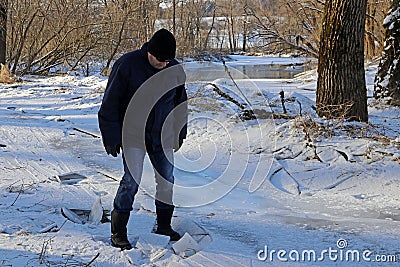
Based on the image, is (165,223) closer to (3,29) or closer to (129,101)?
(129,101)

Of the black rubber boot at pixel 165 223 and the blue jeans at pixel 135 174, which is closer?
the blue jeans at pixel 135 174

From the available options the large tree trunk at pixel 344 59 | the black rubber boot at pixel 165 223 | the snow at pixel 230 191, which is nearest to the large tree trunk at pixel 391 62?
the snow at pixel 230 191

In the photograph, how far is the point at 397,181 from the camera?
211 inches

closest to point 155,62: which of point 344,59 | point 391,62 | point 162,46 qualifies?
point 162,46

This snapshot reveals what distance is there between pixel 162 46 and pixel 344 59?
4727 millimetres

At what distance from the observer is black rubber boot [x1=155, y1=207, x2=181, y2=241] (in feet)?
12.6

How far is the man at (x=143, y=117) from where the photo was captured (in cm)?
348

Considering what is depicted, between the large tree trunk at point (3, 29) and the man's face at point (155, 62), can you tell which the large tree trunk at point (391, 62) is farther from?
the large tree trunk at point (3, 29)

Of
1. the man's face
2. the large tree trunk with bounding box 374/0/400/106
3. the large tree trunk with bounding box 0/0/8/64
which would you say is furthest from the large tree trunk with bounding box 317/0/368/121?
the large tree trunk with bounding box 0/0/8/64

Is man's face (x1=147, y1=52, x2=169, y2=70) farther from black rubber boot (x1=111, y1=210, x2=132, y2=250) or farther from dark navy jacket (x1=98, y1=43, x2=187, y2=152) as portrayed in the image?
black rubber boot (x1=111, y1=210, x2=132, y2=250)

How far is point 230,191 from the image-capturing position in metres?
5.46

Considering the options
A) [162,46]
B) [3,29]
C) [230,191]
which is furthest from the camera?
[3,29]

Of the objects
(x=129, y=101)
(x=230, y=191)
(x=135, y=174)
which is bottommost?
(x=230, y=191)

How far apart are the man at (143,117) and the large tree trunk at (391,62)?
6936 millimetres
